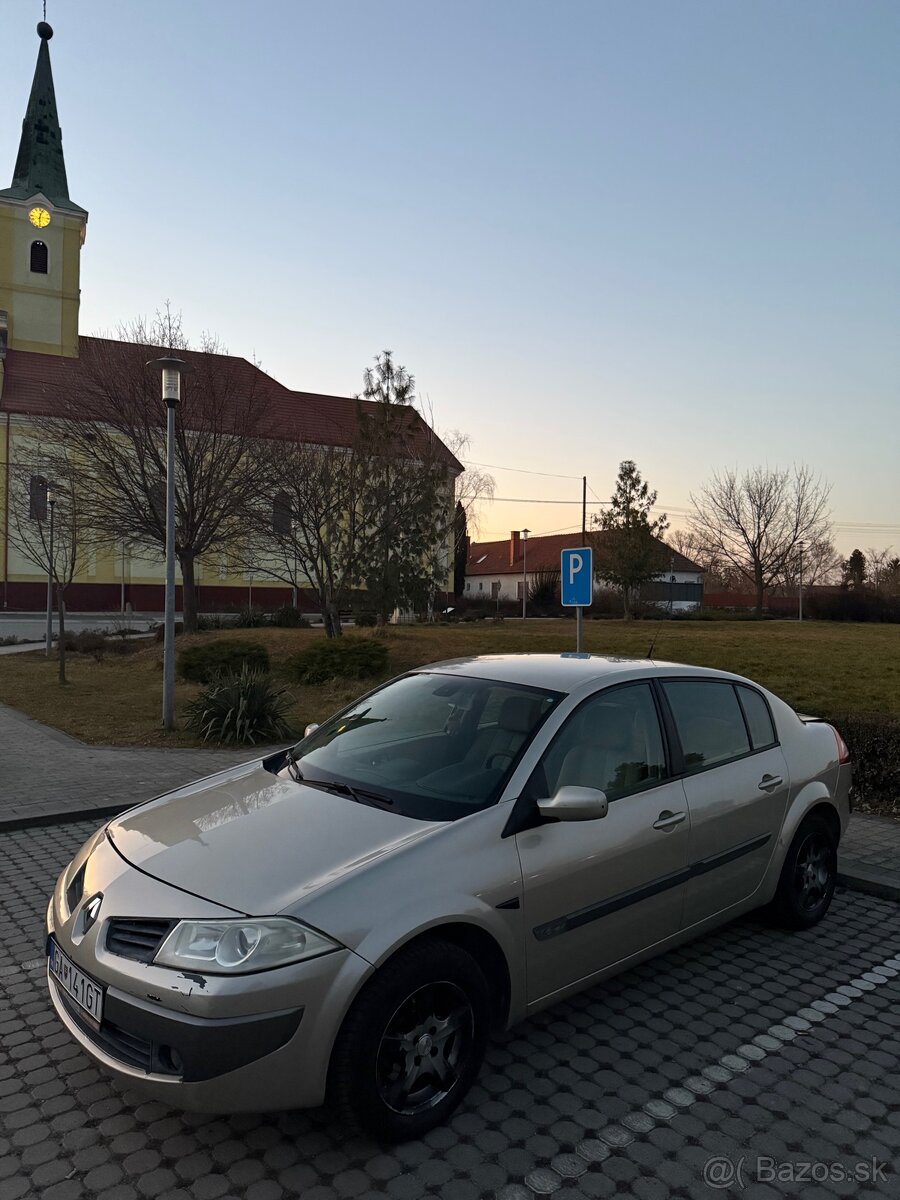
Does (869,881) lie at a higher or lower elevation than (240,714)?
lower

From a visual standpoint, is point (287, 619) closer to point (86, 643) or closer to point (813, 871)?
point (86, 643)

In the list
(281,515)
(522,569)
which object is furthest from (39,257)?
(522,569)

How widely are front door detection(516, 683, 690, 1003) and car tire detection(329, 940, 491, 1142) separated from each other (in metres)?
0.34

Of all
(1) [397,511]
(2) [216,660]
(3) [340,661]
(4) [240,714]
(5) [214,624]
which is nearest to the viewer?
(4) [240,714]

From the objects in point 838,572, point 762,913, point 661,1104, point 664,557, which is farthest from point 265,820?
point 838,572

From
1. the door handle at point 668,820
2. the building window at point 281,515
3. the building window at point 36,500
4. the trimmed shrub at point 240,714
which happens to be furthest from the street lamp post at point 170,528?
the building window at point 36,500

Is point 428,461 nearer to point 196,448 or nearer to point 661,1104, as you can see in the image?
point 196,448

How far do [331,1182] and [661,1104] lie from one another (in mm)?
1233

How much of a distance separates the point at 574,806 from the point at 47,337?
5711 cm

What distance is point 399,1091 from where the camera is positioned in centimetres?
271

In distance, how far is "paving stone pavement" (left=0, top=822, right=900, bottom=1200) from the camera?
8.38ft

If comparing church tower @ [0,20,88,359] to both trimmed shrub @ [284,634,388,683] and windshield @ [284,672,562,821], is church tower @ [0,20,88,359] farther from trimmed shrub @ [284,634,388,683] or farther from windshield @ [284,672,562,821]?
windshield @ [284,672,562,821]

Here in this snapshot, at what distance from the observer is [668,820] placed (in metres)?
3.66

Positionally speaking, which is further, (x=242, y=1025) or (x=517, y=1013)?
(x=517, y=1013)
